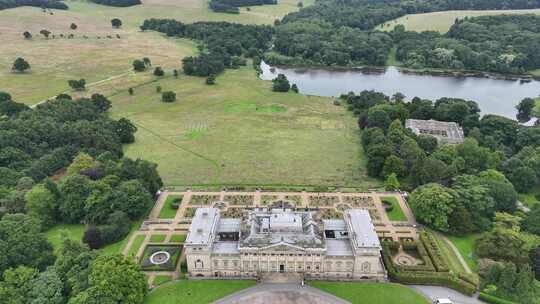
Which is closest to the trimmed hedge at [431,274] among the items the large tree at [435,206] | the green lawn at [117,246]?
the large tree at [435,206]

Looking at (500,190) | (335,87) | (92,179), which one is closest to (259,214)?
(92,179)

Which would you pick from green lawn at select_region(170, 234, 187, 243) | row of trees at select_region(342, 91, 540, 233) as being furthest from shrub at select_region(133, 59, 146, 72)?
green lawn at select_region(170, 234, 187, 243)

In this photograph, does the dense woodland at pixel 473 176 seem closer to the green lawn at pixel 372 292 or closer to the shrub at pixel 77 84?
the green lawn at pixel 372 292

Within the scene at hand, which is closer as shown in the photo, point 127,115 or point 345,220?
point 345,220

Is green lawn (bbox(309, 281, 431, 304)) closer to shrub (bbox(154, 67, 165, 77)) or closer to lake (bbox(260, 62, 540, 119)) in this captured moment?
lake (bbox(260, 62, 540, 119))

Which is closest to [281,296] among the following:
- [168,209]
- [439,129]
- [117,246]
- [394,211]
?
[117,246]

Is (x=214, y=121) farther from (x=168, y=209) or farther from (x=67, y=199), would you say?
(x=67, y=199)

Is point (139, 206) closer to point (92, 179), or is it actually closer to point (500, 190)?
point (92, 179)
